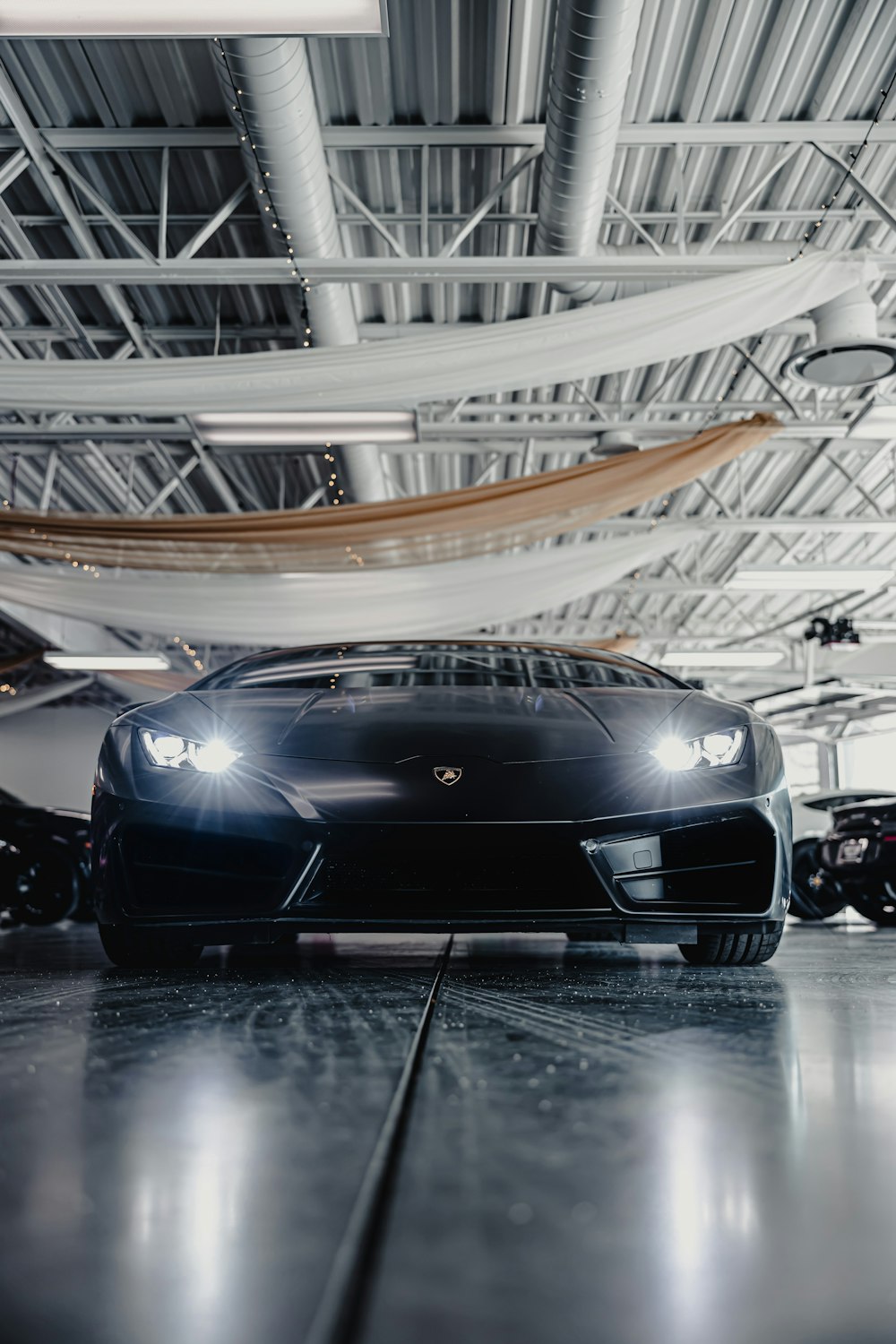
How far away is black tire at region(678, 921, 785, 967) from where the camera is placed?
2.38 m

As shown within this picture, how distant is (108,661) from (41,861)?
8895 mm

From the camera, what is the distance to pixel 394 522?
7297mm

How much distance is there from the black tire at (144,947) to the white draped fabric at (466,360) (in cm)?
403

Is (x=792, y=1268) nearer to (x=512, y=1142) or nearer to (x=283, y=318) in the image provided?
(x=512, y=1142)

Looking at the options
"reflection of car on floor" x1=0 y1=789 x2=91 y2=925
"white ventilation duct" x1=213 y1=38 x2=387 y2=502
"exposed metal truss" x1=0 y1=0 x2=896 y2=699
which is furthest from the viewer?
"reflection of car on floor" x1=0 y1=789 x2=91 y2=925

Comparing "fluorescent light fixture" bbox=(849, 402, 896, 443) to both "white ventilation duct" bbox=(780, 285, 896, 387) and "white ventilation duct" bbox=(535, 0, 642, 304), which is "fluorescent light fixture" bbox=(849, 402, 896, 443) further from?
"white ventilation duct" bbox=(535, 0, 642, 304)

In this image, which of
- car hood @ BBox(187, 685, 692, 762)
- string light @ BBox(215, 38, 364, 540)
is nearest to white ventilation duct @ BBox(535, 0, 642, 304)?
string light @ BBox(215, 38, 364, 540)

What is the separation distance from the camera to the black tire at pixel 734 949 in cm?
238

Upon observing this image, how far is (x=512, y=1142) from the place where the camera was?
772 millimetres

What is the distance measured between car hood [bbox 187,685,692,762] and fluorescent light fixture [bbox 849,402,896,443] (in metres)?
7.20

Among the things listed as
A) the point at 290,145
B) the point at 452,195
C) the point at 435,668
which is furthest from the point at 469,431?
the point at 435,668

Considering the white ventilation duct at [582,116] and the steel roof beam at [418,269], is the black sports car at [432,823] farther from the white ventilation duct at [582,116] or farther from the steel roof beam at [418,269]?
the steel roof beam at [418,269]

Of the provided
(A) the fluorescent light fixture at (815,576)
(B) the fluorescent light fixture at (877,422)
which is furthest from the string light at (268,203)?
(A) the fluorescent light fixture at (815,576)

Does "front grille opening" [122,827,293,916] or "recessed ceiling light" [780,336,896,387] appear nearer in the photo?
"front grille opening" [122,827,293,916]
